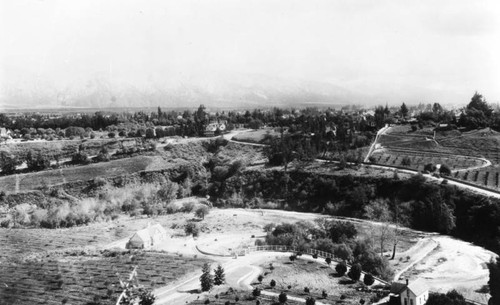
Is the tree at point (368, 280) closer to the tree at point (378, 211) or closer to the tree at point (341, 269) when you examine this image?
the tree at point (341, 269)

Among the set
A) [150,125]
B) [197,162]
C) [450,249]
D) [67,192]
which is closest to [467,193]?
[450,249]

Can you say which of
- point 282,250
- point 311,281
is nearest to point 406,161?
point 282,250

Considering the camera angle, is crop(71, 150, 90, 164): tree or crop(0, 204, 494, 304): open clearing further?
crop(71, 150, 90, 164): tree

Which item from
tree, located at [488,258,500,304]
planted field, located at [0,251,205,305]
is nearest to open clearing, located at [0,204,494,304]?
planted field, located at [0,251,205,305]

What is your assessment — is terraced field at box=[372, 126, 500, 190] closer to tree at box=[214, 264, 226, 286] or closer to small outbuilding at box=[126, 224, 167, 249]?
tree at box=[214, 264, 226, 286]

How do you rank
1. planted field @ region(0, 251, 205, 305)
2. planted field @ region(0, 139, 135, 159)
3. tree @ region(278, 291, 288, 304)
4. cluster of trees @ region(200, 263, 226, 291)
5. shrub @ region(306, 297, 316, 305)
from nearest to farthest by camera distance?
shrub @ region(306, 297, 316, 305) → tree @ region(278, 291, 288, 304) → planted field @ region(0, 251, 205, 305) → cluster of trees @ region(200, 263, 226, 291) → planted field @ region(0, 139, 135, 159)

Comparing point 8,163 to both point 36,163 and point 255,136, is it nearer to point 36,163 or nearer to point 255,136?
point 36,163

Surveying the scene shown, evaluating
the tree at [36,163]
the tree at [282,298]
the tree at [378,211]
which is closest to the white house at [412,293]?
the tree at [282,298]
